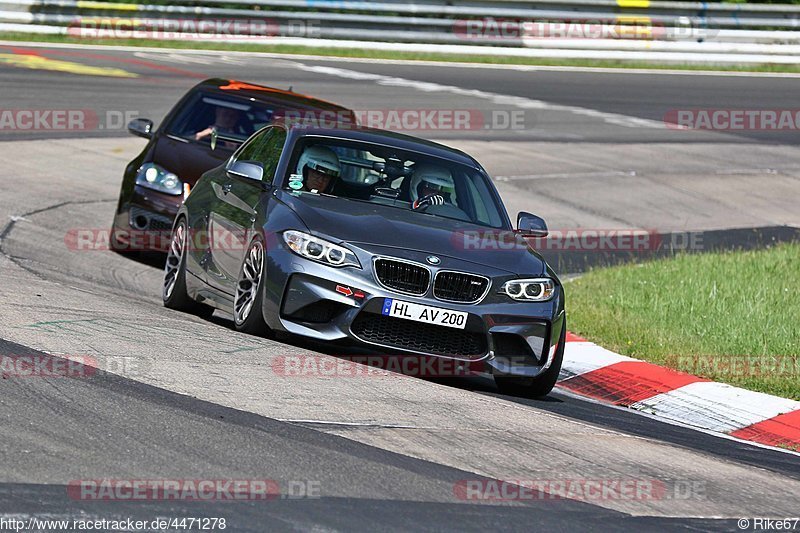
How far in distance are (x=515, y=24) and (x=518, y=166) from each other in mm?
11669

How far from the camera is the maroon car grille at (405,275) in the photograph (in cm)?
843

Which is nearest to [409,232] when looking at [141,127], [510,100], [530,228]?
[530,228]

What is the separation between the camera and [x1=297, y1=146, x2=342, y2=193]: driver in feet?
31.2

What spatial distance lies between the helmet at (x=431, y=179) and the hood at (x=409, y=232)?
1.10 ft

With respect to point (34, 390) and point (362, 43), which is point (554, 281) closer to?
point (34, 390)

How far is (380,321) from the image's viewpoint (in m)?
8.37

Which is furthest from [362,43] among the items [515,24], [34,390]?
[34,390]

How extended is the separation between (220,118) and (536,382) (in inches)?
219

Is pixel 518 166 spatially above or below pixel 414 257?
below

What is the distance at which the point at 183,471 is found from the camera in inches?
227

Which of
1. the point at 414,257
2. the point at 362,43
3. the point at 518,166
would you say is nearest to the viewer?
the point at 414,257

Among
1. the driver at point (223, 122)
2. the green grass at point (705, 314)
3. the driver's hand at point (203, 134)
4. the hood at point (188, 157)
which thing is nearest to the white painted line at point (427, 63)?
the driver at point (223, 122)

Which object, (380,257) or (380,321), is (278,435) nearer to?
(380,321)

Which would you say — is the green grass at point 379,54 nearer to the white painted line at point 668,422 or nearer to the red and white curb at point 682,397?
the red and white curb at point 682,397
